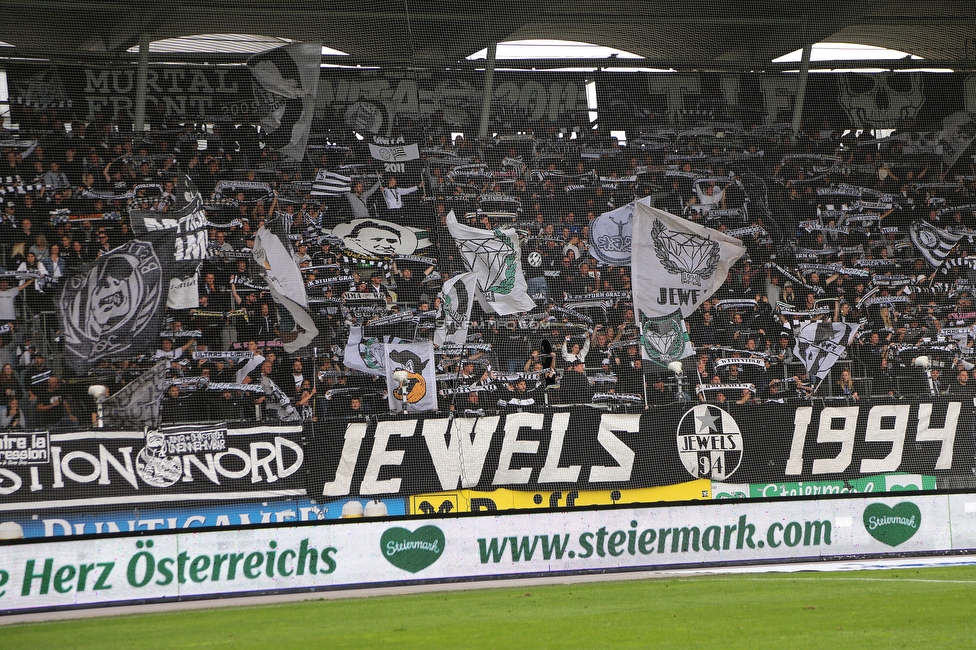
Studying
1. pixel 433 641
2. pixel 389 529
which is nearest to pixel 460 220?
pixel 389 529

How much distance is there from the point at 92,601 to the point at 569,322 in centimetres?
699

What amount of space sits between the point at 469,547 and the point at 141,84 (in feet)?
25.7

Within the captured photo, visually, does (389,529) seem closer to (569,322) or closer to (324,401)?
(324,401)

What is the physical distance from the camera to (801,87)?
567 inches

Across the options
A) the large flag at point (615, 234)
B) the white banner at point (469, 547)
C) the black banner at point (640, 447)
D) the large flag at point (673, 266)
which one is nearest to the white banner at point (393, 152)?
the large flag at point (615, 234)

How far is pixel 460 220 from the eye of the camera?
45.0ft

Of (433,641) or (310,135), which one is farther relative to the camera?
(310,135)

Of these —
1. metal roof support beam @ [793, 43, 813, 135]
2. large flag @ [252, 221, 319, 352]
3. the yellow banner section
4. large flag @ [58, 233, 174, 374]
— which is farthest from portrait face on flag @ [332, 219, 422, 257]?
metal roof support beam @ [793, 43, 813, 135]

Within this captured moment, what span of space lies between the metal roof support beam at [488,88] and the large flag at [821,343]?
5.37 meters

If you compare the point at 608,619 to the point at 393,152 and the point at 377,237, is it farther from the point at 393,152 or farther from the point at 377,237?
the point at 393,152

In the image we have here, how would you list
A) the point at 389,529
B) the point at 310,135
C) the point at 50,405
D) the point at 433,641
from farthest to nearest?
the point at 310,135
the point at 50,405
the point at 389,529
the point at 433,641

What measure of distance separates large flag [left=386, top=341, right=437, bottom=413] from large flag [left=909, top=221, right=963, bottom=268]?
751 centimetres

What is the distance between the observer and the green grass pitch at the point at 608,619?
250 inches

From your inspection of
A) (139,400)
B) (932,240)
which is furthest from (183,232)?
(932,240)
